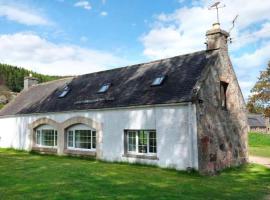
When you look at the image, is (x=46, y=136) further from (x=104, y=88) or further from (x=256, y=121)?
(x=256, y=121)

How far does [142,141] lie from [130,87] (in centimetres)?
380

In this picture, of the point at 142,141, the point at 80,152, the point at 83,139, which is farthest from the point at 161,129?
the point at 80,152

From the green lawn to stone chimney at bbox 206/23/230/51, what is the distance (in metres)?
6.71

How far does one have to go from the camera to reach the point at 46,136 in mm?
23297

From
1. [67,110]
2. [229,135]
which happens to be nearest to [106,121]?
[67,110]

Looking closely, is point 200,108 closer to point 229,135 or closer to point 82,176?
point 229,135

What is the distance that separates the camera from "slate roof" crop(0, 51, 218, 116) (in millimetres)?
16122

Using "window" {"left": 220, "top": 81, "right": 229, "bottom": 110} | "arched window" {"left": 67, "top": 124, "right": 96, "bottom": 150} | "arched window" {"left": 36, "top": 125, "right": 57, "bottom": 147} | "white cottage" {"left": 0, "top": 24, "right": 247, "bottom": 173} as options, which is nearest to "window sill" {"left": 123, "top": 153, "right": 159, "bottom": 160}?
"white cottage" {"left": 0, "top": 24, "right": 247, "bottom": 173}

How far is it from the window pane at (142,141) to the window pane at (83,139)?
4.27 m

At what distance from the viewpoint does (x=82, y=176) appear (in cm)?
1252

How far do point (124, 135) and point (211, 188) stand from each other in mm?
7084

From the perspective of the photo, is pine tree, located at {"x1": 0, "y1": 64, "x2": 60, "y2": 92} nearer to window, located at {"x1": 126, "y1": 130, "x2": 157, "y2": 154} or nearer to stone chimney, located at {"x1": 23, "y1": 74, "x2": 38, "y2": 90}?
stone chimney, located at {"x1": 23, "y1": 74, "x2": 38, "y2": 90}

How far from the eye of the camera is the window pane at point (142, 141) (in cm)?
1658

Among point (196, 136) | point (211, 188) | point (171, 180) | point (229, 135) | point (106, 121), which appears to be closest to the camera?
point (211, 188)
